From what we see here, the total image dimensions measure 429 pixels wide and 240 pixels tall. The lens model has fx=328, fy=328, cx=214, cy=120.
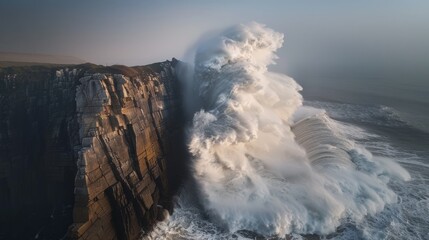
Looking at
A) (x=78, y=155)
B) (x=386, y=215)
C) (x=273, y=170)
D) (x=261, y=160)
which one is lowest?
(x=386, y=215)

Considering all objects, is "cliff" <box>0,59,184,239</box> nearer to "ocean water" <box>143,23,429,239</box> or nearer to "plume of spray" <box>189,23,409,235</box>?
"ocean water" <box>143,23,429,239</box>

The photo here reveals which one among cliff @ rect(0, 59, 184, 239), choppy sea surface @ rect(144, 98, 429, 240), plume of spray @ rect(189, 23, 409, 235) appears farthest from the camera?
plume of spray @ rect(189, 23, 409, 235)

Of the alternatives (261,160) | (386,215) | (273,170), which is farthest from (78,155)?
(386,215)

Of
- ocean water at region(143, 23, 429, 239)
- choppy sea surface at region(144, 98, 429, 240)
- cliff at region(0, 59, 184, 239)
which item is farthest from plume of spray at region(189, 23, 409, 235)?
cliff at region(0, 59, 184, 239)

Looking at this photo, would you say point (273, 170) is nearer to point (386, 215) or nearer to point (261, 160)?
point (261, 160)

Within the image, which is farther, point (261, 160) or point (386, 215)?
Result: point (261, 160)

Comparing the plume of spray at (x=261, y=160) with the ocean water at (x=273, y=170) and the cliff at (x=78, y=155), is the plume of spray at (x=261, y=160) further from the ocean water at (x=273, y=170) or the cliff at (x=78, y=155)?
the cliff at (x=78, y=155)

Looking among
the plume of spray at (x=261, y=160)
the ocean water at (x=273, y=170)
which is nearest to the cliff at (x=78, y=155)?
the ocean water at (x=273, y=170)
